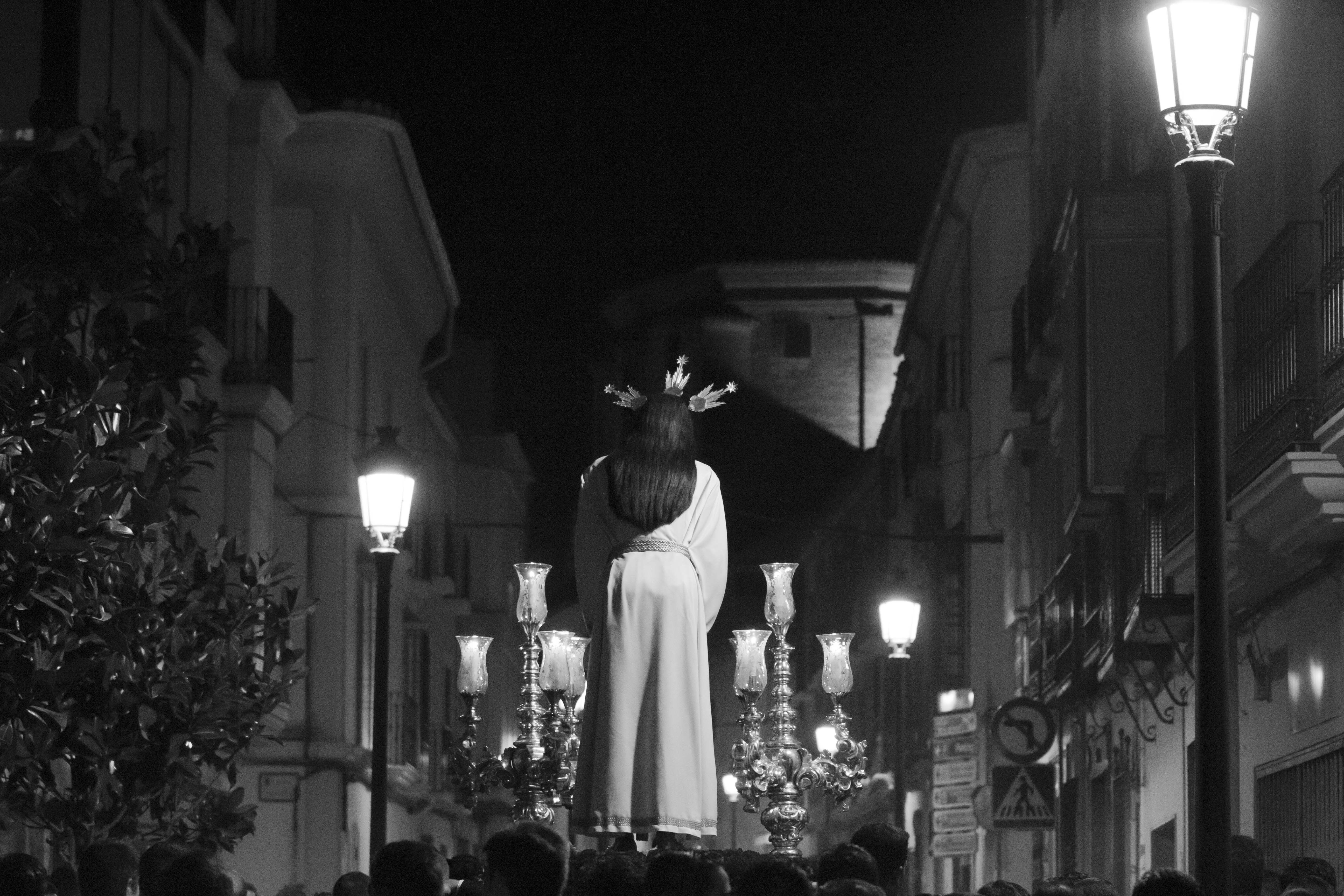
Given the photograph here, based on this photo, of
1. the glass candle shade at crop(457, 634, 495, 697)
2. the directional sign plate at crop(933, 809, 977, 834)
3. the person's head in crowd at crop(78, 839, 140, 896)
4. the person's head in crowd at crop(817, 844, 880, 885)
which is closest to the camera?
the person's head in crowd at crop(78, 839, 140, 896)

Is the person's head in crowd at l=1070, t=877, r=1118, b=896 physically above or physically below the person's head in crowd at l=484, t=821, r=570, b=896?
below

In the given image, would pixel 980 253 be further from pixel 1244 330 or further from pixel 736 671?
pixel 736 671

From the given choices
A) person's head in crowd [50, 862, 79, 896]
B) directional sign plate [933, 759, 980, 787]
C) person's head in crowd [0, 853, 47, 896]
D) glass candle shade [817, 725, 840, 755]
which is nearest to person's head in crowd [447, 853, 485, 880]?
person's head in crowd [50, 862, 79, 896]

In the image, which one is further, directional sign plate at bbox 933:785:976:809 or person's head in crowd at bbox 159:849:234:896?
directional sign plate at bbox 933:785:976:809

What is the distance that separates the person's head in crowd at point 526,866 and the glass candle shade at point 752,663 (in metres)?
5.57

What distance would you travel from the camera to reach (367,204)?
3200 centimetres

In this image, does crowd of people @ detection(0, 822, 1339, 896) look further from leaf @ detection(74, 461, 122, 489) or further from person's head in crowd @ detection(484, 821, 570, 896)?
leaf @ detection(74, 461, 122, 489)

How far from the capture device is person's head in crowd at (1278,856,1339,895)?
8234mm

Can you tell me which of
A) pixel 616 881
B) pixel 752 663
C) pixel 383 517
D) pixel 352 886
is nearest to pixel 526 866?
pixel 616 881

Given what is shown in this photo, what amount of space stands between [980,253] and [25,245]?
22.6 meters

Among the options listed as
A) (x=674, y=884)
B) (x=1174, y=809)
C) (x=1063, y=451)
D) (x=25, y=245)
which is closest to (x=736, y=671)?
(x=25, y=245)

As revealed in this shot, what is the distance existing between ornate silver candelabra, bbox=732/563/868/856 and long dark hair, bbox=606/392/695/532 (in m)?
1.05

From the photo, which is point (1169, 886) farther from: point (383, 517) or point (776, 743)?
point (383, 517)

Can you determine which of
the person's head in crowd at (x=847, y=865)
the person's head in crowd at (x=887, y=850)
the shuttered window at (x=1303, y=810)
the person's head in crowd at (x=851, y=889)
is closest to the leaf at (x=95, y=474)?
the person's head in crowd at (x=887, y=850)
